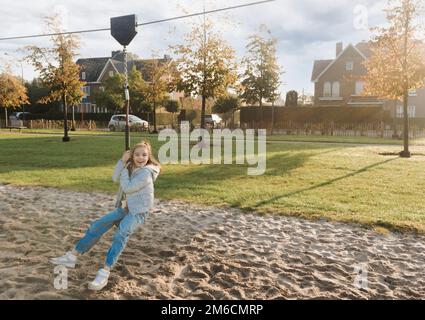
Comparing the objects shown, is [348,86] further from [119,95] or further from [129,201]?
[129,201]

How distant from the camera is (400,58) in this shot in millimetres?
16625

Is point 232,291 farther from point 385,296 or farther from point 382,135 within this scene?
point 382,135

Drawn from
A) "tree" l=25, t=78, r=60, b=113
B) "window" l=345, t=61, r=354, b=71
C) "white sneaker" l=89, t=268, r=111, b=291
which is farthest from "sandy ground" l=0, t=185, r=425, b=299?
"tree" l=25, t=78, r=60, b=113

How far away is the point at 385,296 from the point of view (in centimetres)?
397

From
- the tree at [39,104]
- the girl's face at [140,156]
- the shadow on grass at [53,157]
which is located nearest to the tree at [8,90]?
the shadow on grass at [53,157]

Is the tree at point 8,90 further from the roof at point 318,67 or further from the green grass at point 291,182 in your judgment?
the roof at point 318,67

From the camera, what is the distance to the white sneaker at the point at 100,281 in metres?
3.98

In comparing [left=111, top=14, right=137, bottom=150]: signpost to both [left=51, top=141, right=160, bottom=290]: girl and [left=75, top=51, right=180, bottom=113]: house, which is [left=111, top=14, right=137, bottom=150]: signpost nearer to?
[left=51, top=141, right=160, bottom=290]: girl

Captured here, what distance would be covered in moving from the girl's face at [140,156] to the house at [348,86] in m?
45.2

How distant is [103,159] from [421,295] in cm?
1292
